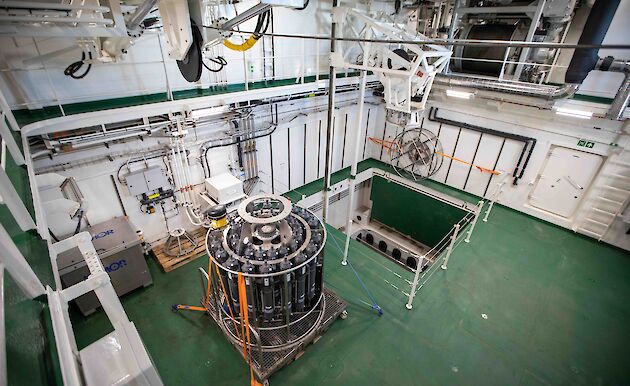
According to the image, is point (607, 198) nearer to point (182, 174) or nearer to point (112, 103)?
point (182, 174)

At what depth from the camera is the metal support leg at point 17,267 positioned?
1238 mm

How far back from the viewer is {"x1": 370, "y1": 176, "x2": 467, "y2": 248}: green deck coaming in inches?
374

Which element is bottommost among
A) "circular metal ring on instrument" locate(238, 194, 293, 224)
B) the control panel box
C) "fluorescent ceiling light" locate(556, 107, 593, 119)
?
the control panel box

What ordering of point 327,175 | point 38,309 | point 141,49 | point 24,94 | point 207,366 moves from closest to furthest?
point 38,309
point 207,366
point 24,94
point 141,49
point 327,175

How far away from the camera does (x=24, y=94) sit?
504 cm

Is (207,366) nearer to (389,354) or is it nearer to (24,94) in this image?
(389,354)

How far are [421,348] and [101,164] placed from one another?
22.7 ft

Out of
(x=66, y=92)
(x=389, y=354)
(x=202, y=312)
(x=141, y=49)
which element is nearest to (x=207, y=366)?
(x=202, y=312)

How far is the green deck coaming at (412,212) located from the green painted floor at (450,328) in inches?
91.6

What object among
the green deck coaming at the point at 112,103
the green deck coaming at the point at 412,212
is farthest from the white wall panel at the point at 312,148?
the green deck coaming at the point at 412,212

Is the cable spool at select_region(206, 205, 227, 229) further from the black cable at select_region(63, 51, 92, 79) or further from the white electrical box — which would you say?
the black cable at select_region(63, 51, 92, 79)

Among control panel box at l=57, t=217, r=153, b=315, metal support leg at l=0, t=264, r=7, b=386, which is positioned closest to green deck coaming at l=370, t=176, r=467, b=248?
control panel box at l=57, t=217, r=153, b=315

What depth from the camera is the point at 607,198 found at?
7328 millimetres

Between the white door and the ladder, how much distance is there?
228 mm
